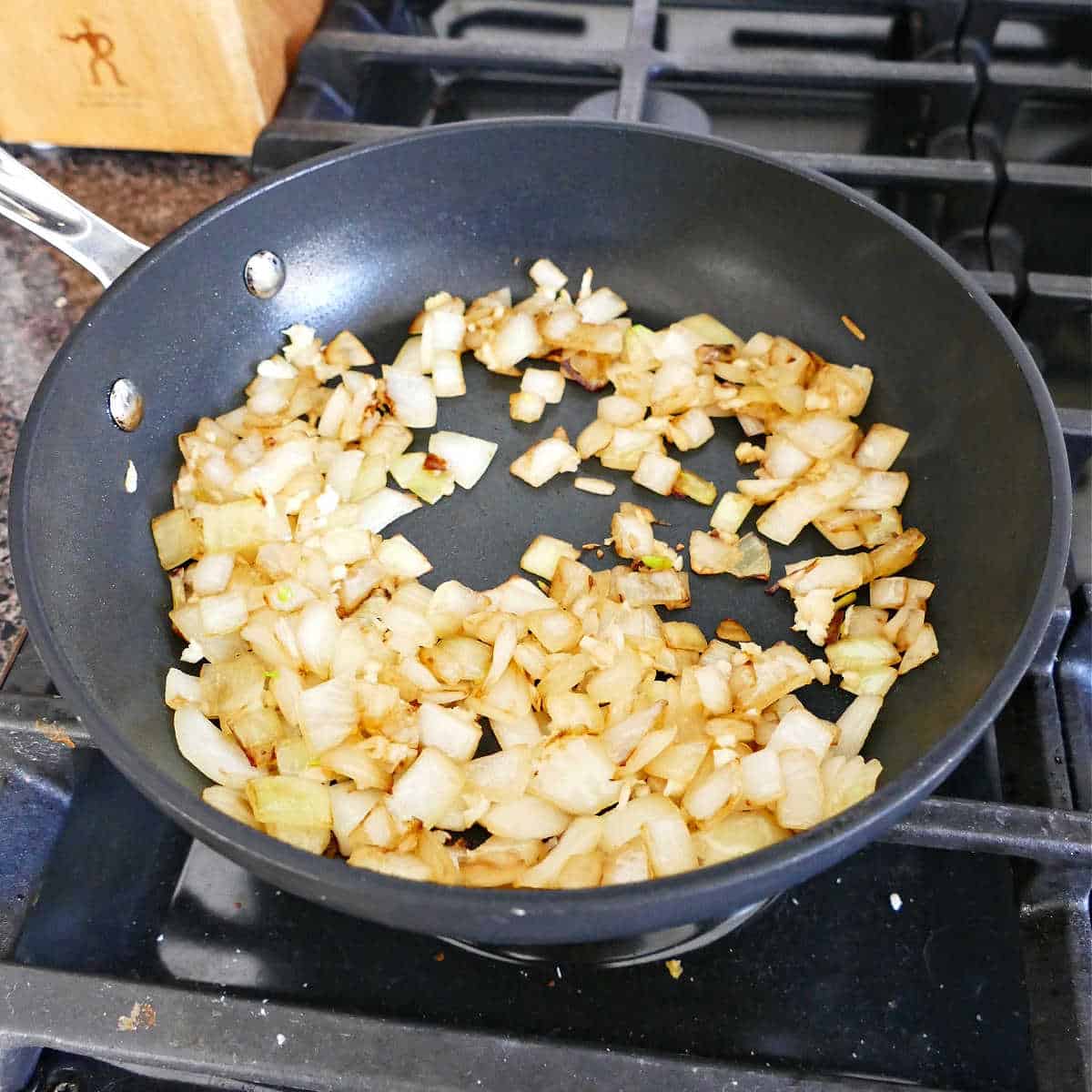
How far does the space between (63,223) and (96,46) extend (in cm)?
28

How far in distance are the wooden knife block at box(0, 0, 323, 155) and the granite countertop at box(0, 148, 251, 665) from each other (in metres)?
0.02

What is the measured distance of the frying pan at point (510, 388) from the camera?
1.76 ft

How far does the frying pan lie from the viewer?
0.54 meters

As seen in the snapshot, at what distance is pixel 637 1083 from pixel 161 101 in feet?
3.11

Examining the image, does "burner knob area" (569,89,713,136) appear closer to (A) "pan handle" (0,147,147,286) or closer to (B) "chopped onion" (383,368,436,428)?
(B) "chopped onion" (383,368,436,428)

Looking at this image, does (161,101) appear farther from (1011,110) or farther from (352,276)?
(1011,110)

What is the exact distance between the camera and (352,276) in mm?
955

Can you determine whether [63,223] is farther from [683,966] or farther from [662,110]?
[683,966]

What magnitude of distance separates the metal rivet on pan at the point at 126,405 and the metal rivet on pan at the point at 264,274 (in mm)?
144

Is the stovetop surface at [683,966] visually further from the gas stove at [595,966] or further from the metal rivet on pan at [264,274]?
the metal rivet on pan at [264,274]

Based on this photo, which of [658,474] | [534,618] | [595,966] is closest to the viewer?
[595,966]

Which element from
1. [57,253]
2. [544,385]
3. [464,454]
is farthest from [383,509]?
[57,253]

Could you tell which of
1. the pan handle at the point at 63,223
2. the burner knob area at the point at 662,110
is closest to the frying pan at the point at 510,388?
the pan handle at the point at 63,223

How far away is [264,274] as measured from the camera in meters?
0.91
